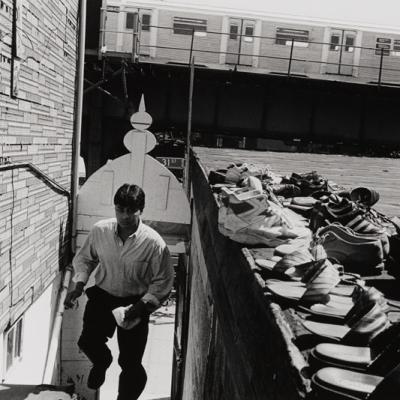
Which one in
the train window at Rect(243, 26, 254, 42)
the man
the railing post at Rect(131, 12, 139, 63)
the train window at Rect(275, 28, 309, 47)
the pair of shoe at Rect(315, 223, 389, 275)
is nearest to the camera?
the pair of shoe at Rect(315, 223, 389, 275)

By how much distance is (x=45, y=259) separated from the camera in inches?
323

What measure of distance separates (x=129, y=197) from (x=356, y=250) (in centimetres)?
243

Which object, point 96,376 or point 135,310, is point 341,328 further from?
point 96,376

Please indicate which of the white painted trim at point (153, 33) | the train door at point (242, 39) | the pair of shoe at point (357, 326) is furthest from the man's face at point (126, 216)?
the white painted trim at point (153, 33)

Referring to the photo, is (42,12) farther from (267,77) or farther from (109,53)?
(267,77)

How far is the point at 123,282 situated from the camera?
17.0 ft

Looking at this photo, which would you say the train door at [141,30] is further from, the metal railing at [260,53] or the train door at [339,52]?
the train door at [339,52]

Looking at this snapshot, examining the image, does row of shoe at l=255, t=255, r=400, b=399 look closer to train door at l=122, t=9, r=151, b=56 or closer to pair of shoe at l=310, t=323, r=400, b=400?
pair of shoe at l=310, t=323, r=400, b=400

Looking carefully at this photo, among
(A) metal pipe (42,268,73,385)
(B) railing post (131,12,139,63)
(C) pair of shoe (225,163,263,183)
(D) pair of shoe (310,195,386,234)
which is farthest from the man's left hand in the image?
(B) railing post (131,12,139,63)

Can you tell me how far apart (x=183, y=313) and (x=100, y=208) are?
2.56m

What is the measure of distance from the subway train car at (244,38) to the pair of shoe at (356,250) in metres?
17.2

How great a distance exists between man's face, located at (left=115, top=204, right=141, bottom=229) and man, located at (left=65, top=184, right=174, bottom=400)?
0.03 m

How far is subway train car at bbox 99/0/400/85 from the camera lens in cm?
1967

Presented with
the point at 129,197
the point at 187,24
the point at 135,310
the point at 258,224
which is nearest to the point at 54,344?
the point at 135,310
